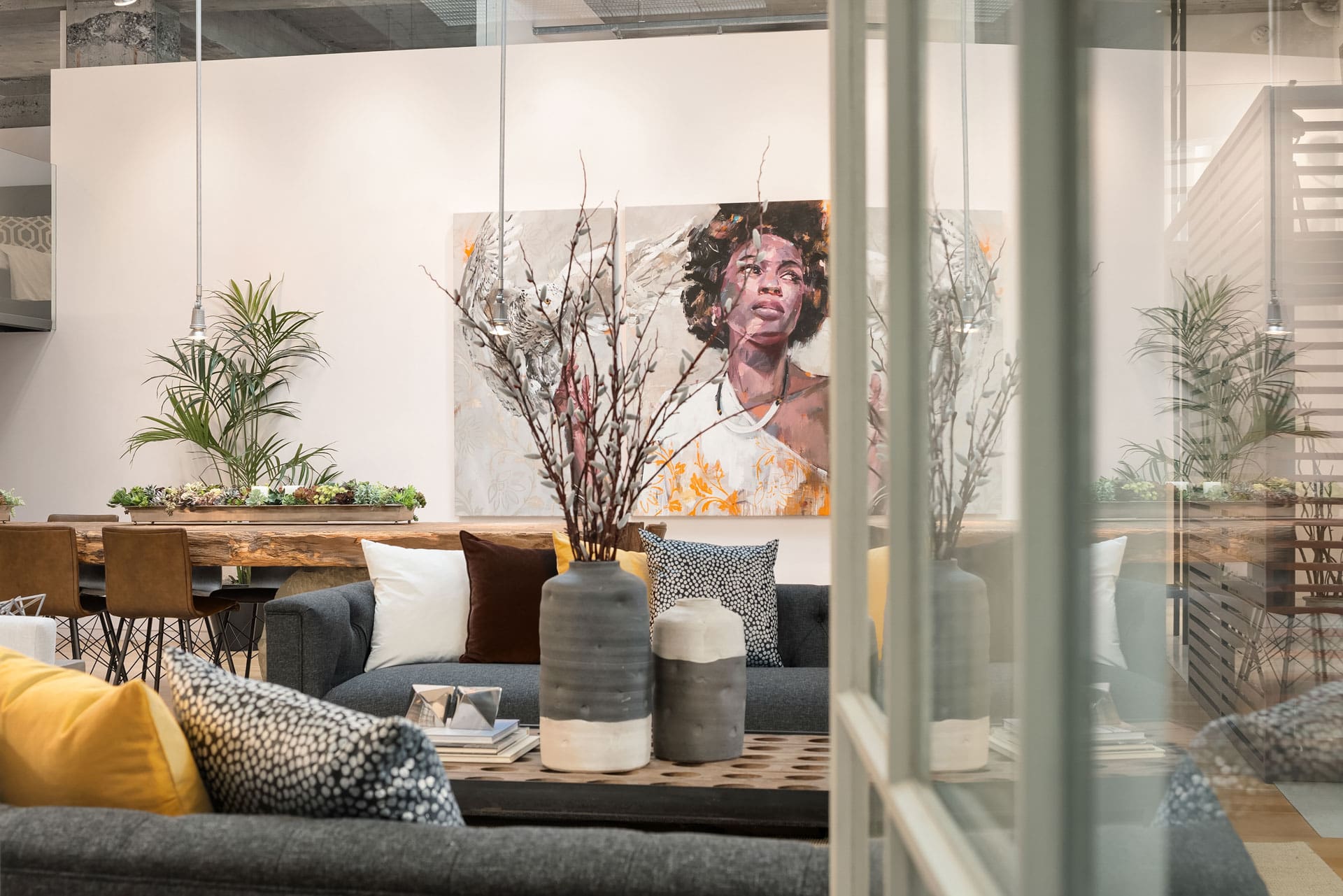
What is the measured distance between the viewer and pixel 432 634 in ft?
12.6

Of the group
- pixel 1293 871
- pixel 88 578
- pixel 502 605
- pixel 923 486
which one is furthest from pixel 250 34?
pixel 1293 871

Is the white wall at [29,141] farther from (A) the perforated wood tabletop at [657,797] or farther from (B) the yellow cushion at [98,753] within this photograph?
(B) the yellow cushion at [98,753]

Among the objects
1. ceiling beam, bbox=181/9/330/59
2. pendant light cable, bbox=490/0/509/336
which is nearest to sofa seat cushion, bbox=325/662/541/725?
pendant light cable, bbox=490/0/509/336

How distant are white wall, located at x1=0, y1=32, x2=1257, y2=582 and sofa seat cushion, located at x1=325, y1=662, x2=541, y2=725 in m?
3.25

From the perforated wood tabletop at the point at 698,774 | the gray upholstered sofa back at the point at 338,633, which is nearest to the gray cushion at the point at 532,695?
the gray upholstered sofa back at the point at 338,633

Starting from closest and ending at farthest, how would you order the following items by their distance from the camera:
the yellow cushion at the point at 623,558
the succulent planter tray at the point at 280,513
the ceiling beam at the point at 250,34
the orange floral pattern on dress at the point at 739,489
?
the yellow cushion at the point at 623,558
the succulent planter tray at the point at 280,513
the orange floral pattern on dress at the point at 739,489
the ceiling beam at the point at 250,34

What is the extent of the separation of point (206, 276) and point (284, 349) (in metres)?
0.78

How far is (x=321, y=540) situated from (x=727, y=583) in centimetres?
196

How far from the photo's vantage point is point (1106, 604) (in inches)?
15.1

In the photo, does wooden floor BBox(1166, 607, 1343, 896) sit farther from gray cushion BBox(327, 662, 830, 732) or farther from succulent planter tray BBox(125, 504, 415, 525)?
succulent planter tray BBox(125, 504, 415, 525)

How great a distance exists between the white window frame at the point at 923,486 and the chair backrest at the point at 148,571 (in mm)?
4315

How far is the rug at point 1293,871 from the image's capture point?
24 cm

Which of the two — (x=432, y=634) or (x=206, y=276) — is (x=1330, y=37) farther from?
(x=206, y=276)

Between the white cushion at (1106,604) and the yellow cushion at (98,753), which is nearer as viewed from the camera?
the white cushion at (1106,604)
